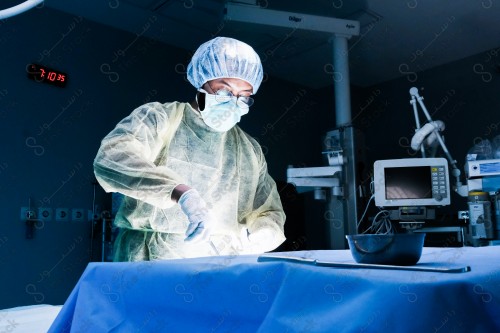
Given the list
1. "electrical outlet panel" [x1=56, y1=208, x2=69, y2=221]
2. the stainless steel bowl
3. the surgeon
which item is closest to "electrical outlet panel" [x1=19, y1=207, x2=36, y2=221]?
"electrical outlet panel" [x1=56, y1=208, x2=69, y2=221]

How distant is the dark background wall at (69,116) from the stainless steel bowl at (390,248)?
9.50ft

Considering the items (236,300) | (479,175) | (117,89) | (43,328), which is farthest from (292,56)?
(236,300)

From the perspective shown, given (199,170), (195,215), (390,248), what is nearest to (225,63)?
(199,170)

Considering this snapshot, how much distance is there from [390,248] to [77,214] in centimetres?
304

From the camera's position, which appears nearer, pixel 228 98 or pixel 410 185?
pixel 228 98

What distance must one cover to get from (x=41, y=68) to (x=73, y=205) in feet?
3.31

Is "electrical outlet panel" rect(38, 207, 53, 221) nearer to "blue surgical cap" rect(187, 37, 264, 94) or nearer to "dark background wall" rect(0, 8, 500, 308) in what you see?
"dark background wall" rect(0, 8, 500, 308)

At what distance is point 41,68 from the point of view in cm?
318

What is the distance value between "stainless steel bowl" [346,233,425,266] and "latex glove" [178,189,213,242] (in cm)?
77

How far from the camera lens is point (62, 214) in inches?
127

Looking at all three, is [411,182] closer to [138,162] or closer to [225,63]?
[225,63]

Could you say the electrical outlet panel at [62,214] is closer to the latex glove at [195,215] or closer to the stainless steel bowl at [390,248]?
the latex glove at [195,215]

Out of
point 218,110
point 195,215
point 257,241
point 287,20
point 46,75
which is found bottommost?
point 257,241

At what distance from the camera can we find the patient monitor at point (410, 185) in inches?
121
